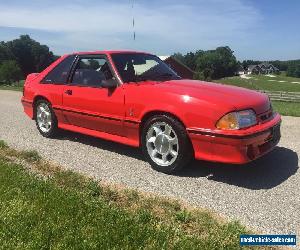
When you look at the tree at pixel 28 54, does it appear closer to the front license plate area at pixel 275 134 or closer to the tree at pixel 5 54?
the tree at pixel 5 54

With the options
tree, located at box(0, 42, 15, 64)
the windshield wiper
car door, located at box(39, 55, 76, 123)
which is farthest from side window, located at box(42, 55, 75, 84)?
tree, located at box(0, 42, 15, 64)

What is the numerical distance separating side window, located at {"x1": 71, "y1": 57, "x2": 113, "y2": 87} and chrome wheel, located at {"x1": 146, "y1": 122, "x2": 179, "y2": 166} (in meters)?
1.25

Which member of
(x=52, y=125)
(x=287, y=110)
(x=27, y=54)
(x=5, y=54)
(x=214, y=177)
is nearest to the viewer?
(x=214, y=177)

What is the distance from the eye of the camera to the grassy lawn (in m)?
3.20

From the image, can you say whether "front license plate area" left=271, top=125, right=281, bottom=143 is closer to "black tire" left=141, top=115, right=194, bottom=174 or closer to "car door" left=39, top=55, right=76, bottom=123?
"black tire" left=141, top=115, right=194, bottom=174

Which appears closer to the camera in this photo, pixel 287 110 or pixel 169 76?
pixel 169 76

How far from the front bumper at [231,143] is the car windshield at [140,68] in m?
1.50

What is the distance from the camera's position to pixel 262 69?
162625mm

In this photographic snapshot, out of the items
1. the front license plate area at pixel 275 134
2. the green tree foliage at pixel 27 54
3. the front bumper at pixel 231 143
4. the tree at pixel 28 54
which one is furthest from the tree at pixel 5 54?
the front bumper at pixel 231 143

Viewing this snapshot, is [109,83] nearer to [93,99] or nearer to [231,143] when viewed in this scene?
[93,99]

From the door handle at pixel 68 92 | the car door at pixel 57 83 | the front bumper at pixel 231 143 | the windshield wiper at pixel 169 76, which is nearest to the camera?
the front bumper at pixel 231 143

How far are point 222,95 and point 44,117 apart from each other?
144 inches

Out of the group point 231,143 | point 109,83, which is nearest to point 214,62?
point 109,83

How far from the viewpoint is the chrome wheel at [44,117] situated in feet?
23.0
